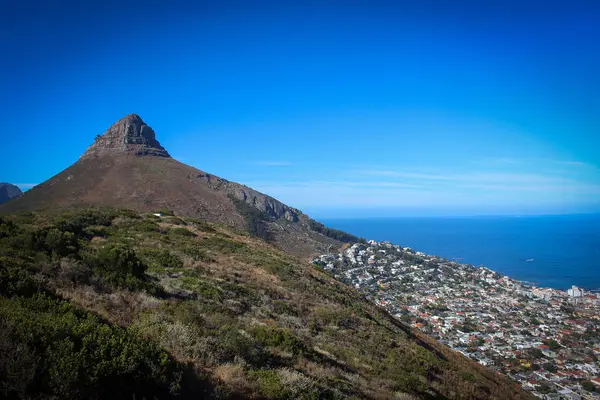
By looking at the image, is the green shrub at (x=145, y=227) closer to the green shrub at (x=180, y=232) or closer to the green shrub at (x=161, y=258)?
the green shrub at (x=180, y=232)

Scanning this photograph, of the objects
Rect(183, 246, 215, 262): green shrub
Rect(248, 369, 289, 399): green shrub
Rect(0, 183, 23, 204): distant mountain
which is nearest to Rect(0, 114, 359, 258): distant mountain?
Rect(183, 246, 215, 262): green shrub

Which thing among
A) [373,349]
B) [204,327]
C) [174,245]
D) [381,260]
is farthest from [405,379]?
[381,260]

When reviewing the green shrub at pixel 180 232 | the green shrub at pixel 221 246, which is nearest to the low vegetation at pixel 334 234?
the green shrub at pixel 221 246

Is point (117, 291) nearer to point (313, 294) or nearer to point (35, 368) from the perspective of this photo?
point (35, 368)

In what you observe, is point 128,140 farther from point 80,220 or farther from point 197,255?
point 197,255

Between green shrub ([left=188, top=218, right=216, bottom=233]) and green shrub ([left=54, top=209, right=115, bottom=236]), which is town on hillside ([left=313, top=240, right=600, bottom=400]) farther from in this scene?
green shrub ([left=54, top=209, right=115, bottom=236])

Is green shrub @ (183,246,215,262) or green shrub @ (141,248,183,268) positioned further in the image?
green shrub @ (183,246,215,262)
